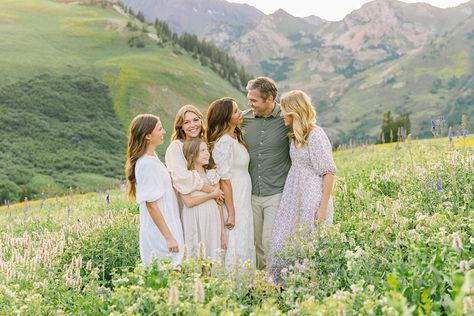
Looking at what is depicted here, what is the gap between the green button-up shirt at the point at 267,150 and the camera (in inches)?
305

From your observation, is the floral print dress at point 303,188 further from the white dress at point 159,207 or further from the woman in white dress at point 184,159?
the white dress at point 159,207

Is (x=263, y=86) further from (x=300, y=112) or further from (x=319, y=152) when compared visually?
(x=319, y=152)

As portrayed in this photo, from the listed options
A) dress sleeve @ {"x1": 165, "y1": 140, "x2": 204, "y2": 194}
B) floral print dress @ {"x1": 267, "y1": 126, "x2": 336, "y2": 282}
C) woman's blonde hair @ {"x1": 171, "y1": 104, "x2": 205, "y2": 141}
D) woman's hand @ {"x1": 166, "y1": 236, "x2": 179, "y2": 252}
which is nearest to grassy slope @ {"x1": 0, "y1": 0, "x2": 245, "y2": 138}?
woman's blonde hair @ {"x1": 171, "y1": 104, "x2": 205, "y2": 141}

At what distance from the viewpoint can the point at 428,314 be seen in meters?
4.20

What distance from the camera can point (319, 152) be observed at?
740cm

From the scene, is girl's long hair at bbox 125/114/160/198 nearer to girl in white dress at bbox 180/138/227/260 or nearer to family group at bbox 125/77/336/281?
family group at bbox 125/77/336/281

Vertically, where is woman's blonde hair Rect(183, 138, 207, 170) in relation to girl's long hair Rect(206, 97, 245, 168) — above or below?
below

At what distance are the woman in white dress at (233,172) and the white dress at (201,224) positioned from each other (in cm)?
18

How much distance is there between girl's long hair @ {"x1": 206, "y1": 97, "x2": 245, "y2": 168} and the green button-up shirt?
0.20 m

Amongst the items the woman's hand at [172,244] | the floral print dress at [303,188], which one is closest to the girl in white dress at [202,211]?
the woman's hand at [172,244]

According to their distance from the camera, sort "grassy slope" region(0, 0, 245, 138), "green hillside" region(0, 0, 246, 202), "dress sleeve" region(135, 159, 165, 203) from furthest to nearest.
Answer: "grassy slope" region(0, 0, 245, 138), "green hillside" region(0, 0, 246, 202), "dress sleeve" region(135, 159, 165, 203)

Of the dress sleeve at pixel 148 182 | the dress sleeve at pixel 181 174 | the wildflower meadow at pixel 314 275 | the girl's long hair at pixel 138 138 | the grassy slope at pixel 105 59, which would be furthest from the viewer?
the grassy slope at pixel 105 59

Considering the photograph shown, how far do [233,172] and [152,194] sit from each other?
4.15 ft

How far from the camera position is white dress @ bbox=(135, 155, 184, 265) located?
702 cm
